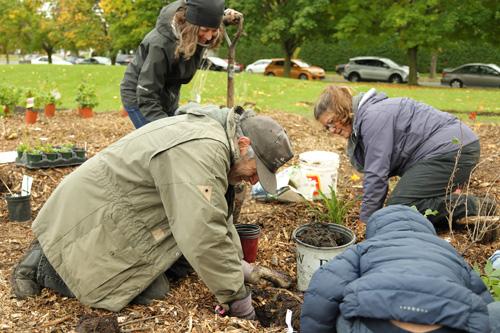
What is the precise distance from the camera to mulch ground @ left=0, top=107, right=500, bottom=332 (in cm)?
257

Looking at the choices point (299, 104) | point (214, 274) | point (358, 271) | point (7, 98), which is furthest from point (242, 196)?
point (299, 104)

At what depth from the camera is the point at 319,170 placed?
4.45 metres

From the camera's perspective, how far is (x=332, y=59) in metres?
34.2

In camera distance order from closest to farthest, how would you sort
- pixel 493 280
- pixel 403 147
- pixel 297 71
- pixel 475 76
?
1. pixel 493 280
2. pixel 403 147
3. pixel 475 76
4. pixel 297 71

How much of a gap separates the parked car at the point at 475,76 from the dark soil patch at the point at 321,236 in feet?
78.1

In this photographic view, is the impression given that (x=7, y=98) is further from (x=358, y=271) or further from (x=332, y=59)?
(x=332, y=59)

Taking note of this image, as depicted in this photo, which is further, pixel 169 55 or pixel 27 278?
pixel 169 55

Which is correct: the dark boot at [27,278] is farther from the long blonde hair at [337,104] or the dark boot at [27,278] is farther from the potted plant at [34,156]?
the potted plant at [34,156]

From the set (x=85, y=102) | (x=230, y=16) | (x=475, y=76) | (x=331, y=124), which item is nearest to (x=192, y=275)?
(x=331, y=124)

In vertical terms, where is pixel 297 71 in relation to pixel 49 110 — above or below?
below

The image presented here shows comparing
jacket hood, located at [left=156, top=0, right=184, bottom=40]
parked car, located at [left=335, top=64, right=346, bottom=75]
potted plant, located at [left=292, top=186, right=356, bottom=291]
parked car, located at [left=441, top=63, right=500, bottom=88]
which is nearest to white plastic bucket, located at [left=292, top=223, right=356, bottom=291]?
potted plant, located at [left=292, top=186, right=356, bottom=291]

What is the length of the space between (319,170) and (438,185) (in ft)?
3.53

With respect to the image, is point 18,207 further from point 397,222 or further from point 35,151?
point 397,222

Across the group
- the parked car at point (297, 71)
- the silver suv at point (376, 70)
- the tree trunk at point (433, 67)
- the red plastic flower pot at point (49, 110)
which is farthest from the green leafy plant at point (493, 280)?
the tree trunk at point (433, 67)
